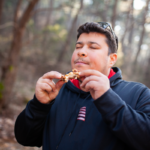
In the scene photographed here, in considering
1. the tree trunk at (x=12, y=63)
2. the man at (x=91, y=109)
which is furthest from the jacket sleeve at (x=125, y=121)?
the tree trunk at (x=12, y=63)

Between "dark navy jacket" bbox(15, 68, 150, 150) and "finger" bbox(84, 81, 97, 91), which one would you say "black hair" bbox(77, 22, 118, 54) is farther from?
"finger" bbox(84, 81, 97, 91)

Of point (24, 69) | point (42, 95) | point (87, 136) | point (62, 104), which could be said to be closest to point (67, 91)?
point (62, 104)

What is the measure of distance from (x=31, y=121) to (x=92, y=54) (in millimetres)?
996

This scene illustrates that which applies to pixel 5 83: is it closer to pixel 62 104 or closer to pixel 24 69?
pixel 62 104

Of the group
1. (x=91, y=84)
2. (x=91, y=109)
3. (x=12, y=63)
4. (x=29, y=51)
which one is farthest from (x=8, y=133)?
(x=29, y=51)

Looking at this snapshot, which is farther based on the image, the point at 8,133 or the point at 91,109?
the point at 8,133

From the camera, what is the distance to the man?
1.24 metres

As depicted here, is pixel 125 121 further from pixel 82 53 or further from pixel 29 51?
pixel 29 51

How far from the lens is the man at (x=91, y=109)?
4.05ft

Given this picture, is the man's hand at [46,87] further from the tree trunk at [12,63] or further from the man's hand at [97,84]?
the tree trunk at [12,63]

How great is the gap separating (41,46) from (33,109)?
18.0 m

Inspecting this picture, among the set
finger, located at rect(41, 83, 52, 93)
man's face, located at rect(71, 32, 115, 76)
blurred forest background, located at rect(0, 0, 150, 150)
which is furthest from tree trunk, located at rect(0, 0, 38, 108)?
finger, located at rect(41, 83, 52, 93)

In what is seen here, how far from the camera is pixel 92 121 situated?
150 centimetres

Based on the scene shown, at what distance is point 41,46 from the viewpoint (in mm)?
18781
